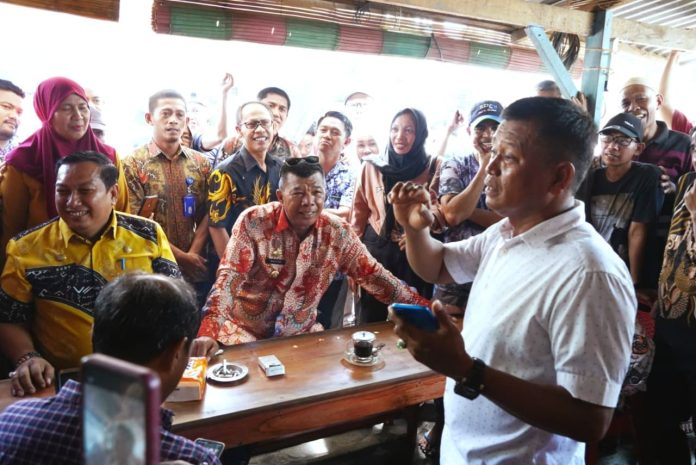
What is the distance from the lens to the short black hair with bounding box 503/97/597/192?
A: 1.39m

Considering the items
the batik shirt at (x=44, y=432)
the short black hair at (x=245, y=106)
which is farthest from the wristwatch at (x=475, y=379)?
the short black hair at (x=245, y=106)

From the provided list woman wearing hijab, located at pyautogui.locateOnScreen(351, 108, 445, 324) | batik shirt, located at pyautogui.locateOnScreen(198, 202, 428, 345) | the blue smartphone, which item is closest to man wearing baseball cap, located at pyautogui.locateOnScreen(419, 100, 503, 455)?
woman wearing hijab, located at pyautogui.locateOnScreen(351, 108, 445, 324)

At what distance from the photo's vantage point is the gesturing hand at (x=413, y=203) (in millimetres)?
1868

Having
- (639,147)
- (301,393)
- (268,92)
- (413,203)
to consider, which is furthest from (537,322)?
(268,92)

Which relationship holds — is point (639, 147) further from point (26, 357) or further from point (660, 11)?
point (26, 357)

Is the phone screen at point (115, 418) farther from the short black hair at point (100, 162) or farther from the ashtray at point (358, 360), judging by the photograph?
the short black hair at point (100, 162)

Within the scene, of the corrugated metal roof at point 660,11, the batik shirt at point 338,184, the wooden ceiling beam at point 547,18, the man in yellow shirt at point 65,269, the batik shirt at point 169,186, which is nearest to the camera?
the man in yellow shirt at point 65,269

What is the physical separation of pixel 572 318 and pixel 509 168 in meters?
0.47

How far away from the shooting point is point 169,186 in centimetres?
353

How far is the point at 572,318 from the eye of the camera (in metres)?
1.22

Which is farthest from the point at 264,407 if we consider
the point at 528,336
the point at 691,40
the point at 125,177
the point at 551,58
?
the point at 691,40

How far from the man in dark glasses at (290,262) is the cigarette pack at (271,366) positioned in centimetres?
56

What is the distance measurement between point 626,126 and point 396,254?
5.72 ft

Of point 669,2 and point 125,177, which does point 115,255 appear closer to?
point 125,177
